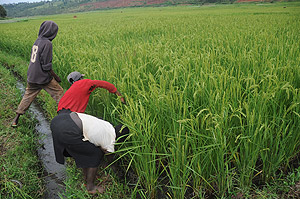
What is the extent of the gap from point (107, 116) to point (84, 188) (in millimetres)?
916

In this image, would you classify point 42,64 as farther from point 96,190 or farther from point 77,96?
point 96,190

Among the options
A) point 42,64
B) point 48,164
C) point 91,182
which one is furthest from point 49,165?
point 42,64

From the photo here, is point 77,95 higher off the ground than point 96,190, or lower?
higher

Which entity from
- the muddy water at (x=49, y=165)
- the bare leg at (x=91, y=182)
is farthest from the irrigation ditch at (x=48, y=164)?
the bare leg at (x=91, y=182)

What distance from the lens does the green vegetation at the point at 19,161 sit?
1975mm

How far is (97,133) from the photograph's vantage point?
1.80 m

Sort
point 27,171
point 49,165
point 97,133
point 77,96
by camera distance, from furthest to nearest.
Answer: point 49,165, point 27,171, point 77,96, point 97,133

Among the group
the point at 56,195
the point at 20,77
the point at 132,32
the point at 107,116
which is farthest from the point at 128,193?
the point at 132,32

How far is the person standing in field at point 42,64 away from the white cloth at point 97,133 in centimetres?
148

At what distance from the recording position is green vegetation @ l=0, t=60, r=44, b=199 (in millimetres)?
1975

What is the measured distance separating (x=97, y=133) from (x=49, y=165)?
3.63 ft

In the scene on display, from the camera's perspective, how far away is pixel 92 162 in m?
1.86

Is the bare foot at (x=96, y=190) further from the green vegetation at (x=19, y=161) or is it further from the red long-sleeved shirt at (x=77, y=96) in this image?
the red long-sleeved shirt at (x=77, y=96)

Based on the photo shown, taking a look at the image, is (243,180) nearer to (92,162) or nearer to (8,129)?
(92,162)
